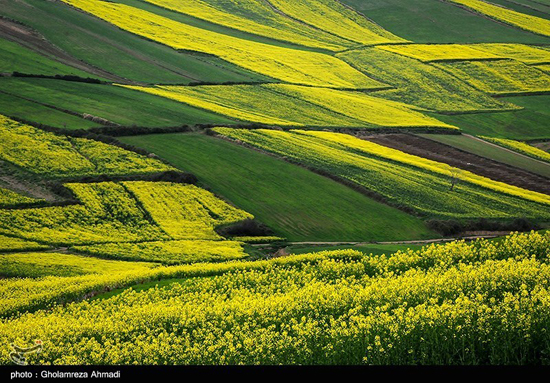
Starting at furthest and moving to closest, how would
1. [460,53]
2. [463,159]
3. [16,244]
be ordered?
[460,53] → [463,159] → [16,244]

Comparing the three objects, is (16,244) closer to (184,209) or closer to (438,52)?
(184,209)

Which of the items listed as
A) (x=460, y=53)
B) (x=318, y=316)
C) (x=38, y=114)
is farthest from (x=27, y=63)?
(x=460, y=53)

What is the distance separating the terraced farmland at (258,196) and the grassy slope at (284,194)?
1.30 ft

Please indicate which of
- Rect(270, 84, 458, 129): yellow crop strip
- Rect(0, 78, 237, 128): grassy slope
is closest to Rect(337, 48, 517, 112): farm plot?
Rect(270, 84, 458, 129): yellow crop strip

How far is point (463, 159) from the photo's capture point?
11675cm

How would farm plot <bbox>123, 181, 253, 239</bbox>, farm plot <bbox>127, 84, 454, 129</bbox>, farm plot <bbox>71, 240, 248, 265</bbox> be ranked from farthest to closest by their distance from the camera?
farm plot <bbox>127, 84, 454, 129</bbox>
farm plot <bbox>123, 181, 253, 239</bbox>
farm plot <bbox>71, 240, 248, 265</bbox>

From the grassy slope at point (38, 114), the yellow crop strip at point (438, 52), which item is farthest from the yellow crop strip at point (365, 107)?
the grassy slope at point (38, 114)

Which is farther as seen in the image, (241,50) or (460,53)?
(460,53)

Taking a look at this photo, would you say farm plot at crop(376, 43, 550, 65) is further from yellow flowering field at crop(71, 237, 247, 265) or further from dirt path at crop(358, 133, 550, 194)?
yellow flowering field at crop(71, 237, 247, 265)

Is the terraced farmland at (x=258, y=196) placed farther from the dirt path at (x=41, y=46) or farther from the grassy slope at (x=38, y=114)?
the dirt path at (x=41, y=46)

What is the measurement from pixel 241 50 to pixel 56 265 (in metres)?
118

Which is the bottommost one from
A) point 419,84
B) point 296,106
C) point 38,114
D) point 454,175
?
point 38,114

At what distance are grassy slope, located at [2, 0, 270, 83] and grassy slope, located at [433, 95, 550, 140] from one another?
44863 millimetres

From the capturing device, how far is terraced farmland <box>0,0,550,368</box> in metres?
41.4
